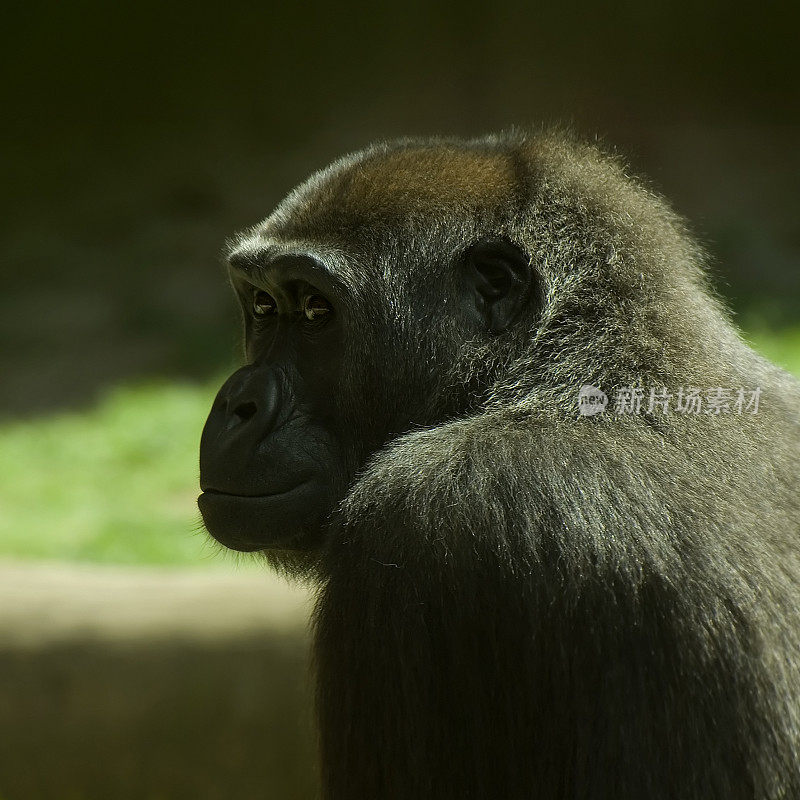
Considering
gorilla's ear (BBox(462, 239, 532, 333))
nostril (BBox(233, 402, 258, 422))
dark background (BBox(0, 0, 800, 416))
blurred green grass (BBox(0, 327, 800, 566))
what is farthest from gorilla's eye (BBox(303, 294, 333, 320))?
dark background (BBox(0, 0, 800, 416))

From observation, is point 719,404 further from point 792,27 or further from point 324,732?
point 792,27

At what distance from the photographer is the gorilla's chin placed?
339 centimetres

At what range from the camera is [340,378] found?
349 centimetres

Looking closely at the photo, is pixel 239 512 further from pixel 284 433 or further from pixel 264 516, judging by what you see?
pixel 284 433

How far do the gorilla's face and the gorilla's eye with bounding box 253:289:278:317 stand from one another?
0.63 ft

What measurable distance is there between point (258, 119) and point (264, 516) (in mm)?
12444

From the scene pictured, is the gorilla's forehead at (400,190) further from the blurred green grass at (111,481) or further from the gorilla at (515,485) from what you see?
the blurred green grass at (111,481)

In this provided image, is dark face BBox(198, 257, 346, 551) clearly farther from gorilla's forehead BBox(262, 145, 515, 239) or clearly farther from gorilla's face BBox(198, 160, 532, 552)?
gorilla's forehead BBox(262, 145, 515, 239)

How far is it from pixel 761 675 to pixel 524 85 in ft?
39.6

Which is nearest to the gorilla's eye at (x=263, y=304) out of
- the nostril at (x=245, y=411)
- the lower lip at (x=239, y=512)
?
the nostril at (x=245, y=411)

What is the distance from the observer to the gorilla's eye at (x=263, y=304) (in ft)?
12.3

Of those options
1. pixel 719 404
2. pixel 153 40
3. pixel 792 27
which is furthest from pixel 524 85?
pixel 719 404

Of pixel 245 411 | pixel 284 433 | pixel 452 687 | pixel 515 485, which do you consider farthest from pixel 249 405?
pixel 452 687

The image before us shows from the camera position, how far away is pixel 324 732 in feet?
9.66
